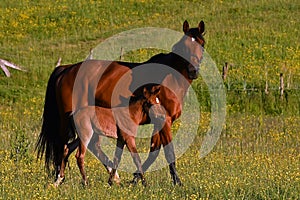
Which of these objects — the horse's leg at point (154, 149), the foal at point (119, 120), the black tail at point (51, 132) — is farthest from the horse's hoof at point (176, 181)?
the black tail at point (51, 132)

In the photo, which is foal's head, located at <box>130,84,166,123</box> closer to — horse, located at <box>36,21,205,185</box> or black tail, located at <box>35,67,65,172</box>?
horse, located at <box>36,21,205,185</box>

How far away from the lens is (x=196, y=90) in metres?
23.8

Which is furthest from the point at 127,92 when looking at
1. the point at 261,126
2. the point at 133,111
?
the point at 261,126

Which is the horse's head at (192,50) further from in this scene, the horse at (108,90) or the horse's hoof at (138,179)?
the horse's hoof at (138,179)

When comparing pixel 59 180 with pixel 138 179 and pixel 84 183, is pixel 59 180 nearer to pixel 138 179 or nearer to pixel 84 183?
pixel 84 183

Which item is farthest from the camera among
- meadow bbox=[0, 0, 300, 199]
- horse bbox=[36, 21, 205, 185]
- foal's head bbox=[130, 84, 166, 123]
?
horse bbox=[36, 21, 205, 185]

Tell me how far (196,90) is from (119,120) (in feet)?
44.5

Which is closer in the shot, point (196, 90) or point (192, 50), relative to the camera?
point (192, 50)

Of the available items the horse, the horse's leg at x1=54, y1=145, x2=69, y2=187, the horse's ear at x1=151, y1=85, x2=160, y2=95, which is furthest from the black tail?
the horse's ear at x1=151, y1=85, x2=160, y2=95

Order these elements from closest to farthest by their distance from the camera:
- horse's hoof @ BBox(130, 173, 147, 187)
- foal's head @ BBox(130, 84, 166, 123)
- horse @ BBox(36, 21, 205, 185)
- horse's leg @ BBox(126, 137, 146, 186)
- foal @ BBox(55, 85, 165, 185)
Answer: horse's hoof @ BBox(130, 173, 147, 187), horse's leg @ BBox(126, 137, 146, 186), foal @ BBox(55, 85, 165, 185), foal's head @ BBox(130, 84, 166, 123), horse @ BBox(36, 21, 205, 185)

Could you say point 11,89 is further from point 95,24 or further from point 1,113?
point 95,24

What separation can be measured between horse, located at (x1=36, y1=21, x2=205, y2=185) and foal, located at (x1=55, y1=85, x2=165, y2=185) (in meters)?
0.27

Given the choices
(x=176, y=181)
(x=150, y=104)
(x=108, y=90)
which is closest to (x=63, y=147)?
(x=108, y=90)

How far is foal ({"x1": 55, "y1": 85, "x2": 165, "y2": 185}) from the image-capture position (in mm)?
10180
